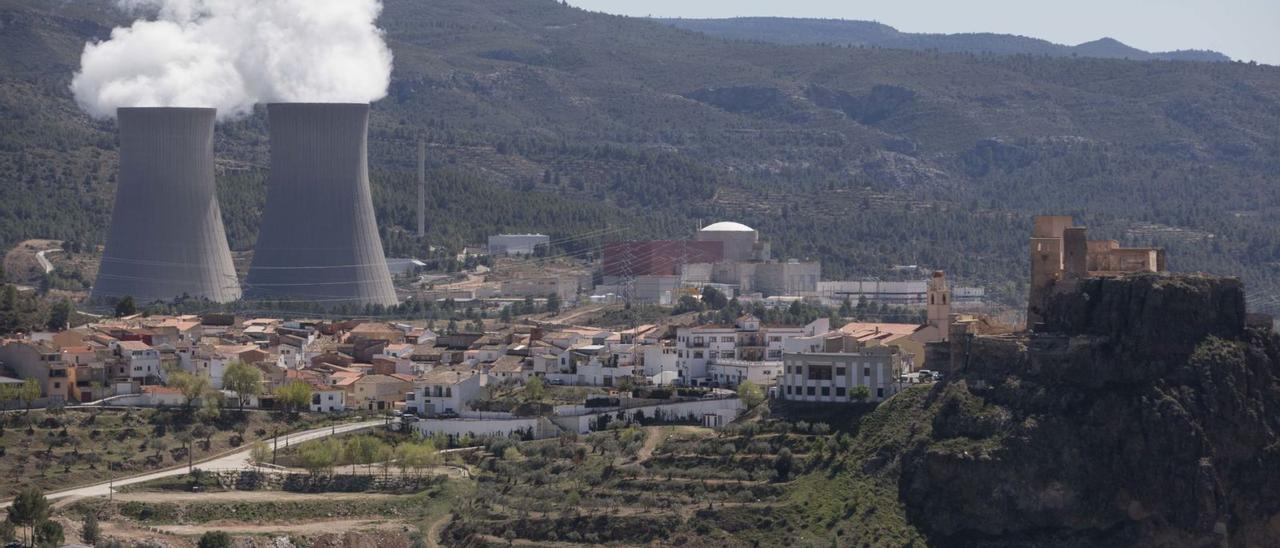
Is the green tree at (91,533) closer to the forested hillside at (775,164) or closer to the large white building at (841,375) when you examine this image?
the large white building at (841,375)

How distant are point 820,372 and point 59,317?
24.9 meters

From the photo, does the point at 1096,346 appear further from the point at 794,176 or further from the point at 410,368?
the point at 794,176

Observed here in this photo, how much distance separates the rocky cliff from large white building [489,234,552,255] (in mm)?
57698

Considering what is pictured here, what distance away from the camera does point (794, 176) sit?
180 m

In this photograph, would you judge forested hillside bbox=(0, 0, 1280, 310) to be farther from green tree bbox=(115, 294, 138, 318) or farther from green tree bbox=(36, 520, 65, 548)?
green tree bbox=(36, 520, 65, 548)

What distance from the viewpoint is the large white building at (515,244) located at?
114 meters

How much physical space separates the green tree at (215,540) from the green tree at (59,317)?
2144 centimetres

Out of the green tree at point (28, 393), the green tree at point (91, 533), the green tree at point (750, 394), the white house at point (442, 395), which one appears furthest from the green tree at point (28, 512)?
the green tree at point (750, 394)

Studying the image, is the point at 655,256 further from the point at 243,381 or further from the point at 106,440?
the point at 106,440

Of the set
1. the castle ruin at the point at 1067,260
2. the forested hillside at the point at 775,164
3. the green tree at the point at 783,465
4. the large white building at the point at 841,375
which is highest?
the forested hillside at the point at 775,164

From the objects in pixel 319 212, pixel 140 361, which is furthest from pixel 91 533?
pixel 319 212

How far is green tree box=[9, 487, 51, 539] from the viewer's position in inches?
2157

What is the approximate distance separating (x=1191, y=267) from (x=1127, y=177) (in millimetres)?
52513

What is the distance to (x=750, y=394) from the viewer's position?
62.8 meters
